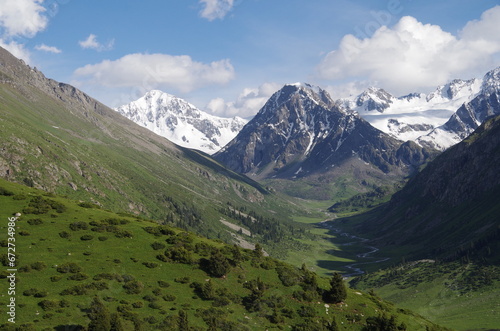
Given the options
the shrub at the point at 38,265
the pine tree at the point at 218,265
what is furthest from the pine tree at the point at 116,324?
the pine tree at the point at 218,265

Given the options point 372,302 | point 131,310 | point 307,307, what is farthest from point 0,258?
point 372,302

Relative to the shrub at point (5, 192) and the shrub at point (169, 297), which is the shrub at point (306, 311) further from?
the shrub at point (5, 192)

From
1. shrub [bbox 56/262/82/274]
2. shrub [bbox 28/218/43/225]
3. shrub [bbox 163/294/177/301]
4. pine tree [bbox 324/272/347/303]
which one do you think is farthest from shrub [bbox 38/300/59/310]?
pine tree [bbox 324/272/347/303]

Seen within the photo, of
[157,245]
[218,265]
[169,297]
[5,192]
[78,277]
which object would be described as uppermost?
[218,265]

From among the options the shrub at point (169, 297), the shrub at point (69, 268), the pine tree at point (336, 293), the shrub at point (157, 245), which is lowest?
the shrub at point (69, 268)

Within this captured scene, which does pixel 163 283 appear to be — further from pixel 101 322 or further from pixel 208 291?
pixel 101 322

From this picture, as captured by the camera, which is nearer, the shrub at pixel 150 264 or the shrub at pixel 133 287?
the shrub at pixel 133 287

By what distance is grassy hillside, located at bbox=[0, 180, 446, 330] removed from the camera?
186ft

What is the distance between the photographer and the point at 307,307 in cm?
7125

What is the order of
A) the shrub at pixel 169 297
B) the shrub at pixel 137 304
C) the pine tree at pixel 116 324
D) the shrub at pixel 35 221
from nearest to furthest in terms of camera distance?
the pine tree at pixel 116 324, the shrub at pixel 137 304, the shrub at pixel 169 297, the shrub at pixel 35 221

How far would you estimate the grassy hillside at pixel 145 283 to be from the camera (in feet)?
186

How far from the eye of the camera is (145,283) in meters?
66.5

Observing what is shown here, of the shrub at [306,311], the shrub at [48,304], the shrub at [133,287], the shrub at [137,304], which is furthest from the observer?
the shrub at [306,311]

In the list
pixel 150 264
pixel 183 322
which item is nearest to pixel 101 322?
pixel 183 322
